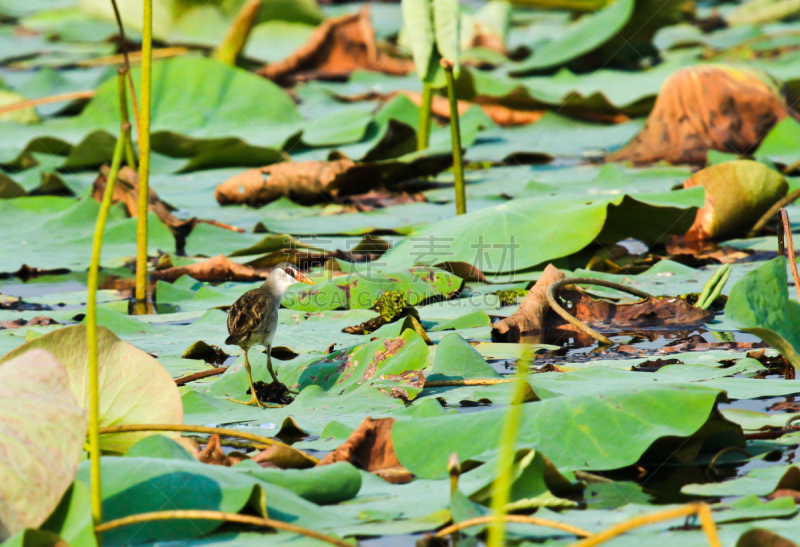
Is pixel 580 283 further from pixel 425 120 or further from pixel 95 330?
pixel 425 120

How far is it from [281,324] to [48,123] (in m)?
5.28

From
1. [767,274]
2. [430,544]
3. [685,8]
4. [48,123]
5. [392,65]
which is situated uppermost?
[685,8]

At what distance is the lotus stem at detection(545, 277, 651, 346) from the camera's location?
2.84 metres

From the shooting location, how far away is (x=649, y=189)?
491 centimetres

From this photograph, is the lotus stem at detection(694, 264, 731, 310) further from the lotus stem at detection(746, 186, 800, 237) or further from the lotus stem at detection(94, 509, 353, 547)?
the lotus stem at detection(94, 509, 353, 547)

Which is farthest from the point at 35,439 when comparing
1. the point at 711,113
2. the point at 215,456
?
the point at 711,113

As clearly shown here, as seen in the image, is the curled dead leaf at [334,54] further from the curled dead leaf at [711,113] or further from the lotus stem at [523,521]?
the lotus stem at [523,521]

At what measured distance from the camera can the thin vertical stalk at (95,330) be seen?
124 centimetres

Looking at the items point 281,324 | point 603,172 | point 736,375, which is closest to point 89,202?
point 281,324

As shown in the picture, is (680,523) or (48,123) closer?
(680,523)

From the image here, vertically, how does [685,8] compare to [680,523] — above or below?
above

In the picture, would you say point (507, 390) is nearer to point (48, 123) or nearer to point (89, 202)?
point (89, 202)

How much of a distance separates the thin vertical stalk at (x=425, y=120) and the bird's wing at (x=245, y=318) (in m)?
2.60

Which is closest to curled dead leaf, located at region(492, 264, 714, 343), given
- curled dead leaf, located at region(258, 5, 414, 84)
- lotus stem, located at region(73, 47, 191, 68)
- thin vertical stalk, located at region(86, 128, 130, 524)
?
thin vertical stalk, located at region(86, 128, 130, 524)
